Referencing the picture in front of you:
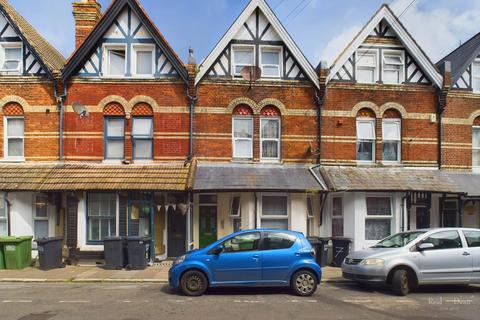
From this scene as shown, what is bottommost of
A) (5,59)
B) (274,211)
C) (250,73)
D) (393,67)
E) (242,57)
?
(274,211)

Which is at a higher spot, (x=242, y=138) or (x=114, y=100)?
(x=114, y=100)

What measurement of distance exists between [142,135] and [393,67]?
33.4 feet

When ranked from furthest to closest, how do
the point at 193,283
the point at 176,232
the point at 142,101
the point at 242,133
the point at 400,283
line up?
the point at 242,133 → the point at 142,101 → the point at 176,232 → the point at 400,283 → the point at 193,283

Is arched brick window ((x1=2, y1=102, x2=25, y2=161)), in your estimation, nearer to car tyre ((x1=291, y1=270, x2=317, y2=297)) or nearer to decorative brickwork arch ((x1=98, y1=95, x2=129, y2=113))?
decorative brickwork arch ((x1=98, y1=95, x2=129, y2=113))

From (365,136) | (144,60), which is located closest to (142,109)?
(144,60)

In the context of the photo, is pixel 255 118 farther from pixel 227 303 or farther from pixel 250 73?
pixel 227 303

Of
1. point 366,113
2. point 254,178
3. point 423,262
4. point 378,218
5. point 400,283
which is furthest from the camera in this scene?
point 366,113

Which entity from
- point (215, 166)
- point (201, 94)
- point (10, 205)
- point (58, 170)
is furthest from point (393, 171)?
point (10, 205)

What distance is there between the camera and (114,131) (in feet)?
46.2

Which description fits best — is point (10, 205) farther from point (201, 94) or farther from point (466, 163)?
point (466, 163)

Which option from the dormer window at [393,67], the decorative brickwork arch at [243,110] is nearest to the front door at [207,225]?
the decorative brickwork arch at [243,110]

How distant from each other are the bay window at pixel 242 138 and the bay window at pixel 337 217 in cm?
366

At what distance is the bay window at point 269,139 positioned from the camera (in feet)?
46.9

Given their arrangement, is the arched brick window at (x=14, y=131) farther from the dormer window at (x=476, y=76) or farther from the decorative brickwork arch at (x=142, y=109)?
the dormer window at (x=476, y=76)
